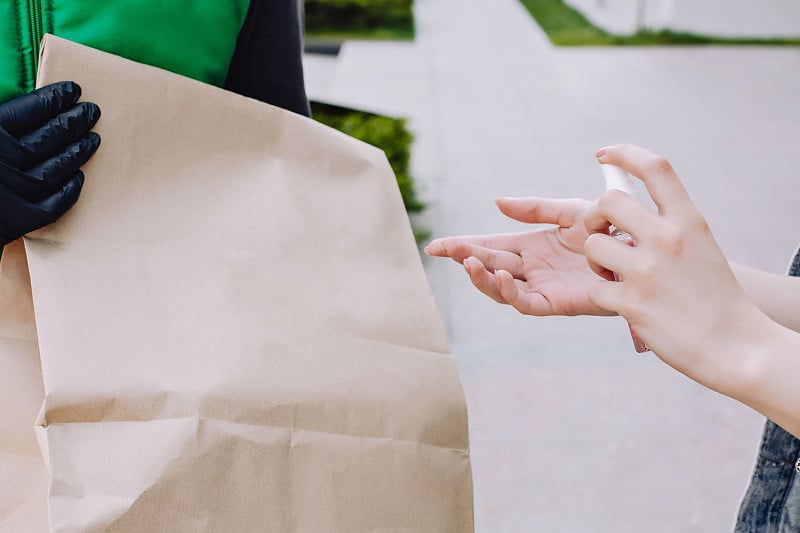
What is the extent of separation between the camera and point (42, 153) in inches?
37.5

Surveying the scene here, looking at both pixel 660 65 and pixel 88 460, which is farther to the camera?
pixel 660 65

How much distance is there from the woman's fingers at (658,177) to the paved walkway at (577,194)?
1.81 meters

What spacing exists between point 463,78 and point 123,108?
6023 millimetres

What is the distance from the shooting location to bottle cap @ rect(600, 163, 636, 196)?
88 centimetres

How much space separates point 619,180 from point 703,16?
892 cm

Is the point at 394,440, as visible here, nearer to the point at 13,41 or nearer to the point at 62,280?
the point at 62,280

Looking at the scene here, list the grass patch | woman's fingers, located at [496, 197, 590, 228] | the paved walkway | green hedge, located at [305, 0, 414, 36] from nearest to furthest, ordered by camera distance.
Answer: woman's fingers, located at [496, 197, 590, 228]
the paved walkway
the grass patch
green hedge, located at [305, 0, 414, 36]

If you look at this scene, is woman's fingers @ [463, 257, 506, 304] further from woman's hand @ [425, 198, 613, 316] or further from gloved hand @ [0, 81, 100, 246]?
gloved hand @ [0, 81, 100, 246]

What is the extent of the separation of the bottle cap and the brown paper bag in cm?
27

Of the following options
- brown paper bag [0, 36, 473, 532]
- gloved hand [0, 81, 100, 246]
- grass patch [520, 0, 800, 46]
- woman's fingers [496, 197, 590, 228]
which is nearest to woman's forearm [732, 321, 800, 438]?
brown paper bag [0, 36, 473, 532]

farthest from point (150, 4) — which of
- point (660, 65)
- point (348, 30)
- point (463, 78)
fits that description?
point (348, 30)

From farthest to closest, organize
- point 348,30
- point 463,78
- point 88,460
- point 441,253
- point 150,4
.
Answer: point 348,30
point 463,78
point 441,253
point 150,4
point 88,460

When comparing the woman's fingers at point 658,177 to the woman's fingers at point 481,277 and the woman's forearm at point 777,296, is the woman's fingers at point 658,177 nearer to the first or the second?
the woman's fingers at point 481,277

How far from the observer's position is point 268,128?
104 cm
